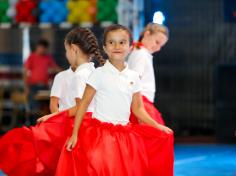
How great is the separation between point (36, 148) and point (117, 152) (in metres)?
0.95

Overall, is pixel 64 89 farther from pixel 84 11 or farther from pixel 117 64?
Result: pixel 84 11

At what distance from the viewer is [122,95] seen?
4633 mm

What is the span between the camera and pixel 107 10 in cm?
1014

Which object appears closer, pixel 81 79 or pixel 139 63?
pixel 81 79

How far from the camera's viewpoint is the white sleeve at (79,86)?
5.01m

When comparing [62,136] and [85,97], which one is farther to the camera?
[62,136]

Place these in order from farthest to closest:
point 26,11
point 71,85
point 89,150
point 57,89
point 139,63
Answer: point 26,11 → point 139,63 → point 57,89 → point 71,85 → point 89,150

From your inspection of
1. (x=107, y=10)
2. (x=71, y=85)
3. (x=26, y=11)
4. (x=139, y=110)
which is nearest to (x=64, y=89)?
(x=71, y=85)

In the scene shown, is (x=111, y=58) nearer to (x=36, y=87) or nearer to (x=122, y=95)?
(x=122, y=95)

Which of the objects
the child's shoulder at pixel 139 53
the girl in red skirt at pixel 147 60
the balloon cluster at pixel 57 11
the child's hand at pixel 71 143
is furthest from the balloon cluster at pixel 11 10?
the child's hand at pixel 71 143

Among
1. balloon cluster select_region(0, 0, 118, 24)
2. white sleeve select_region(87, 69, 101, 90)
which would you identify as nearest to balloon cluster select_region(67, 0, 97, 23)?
balloon cluster select_region(0, 0, 118, 24)

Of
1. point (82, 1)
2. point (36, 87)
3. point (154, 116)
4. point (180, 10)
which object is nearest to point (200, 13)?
point (180, 10)

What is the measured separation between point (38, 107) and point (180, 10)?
9.45 feet

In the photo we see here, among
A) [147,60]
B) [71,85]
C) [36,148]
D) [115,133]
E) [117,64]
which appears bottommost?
[36,148]
